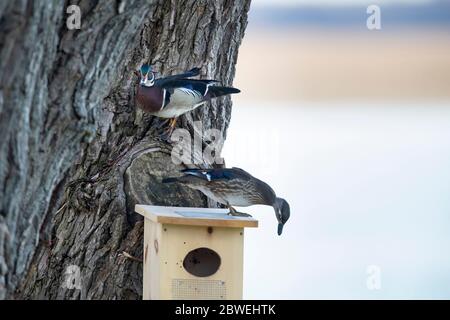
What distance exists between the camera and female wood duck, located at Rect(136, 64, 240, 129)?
506cm

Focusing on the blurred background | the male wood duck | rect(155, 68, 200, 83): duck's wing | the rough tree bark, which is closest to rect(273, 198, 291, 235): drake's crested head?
the male wood duck

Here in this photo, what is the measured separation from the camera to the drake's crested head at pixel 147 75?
204 inches

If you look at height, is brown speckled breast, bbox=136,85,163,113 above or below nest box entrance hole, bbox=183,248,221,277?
above

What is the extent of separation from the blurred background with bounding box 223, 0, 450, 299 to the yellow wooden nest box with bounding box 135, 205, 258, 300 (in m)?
3.41

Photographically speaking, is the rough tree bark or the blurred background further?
the blurred background

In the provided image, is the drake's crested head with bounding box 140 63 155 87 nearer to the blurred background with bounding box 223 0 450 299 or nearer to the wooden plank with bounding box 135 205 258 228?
the wooden plank with bounding box 135 205 258 228

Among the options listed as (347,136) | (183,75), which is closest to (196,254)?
(183,75)

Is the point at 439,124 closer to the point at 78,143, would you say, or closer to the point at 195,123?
the point at 195,123

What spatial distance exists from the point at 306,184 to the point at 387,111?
57.6 inches

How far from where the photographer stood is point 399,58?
416 inches

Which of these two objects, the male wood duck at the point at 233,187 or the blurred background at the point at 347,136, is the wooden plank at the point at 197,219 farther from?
the blurred background at the point at 347,136

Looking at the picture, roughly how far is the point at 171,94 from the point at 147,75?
0.74 feet

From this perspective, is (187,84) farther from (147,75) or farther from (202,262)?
(202,262)

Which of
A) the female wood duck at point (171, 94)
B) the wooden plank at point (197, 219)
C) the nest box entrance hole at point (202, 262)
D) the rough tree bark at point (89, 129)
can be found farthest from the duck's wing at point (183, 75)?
the nest box entrance hole at point (202, 262)
